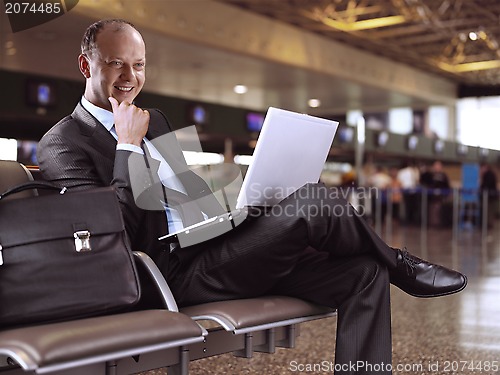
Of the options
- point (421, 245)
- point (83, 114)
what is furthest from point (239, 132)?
point (83, 114)

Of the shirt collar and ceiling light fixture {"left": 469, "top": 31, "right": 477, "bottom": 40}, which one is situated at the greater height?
ceiling light fixture {"left": 469, "top": 31, "right": 477, "bottom": 40}

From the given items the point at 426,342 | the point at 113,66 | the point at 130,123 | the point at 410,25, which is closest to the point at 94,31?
the point at 113,66

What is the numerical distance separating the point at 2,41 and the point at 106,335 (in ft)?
27.8

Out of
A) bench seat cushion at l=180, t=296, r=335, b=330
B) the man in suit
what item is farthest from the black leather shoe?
bench seat cushion at l=180, t=296, r=335, b=330

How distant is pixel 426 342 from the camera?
135 inches

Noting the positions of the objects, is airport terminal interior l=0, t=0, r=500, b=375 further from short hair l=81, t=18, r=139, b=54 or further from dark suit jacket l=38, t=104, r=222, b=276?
short hair l=81, t=18, r=139, b=54

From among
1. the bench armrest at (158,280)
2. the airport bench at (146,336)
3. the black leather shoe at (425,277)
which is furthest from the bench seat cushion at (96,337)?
the black leather shoe at (425,277)

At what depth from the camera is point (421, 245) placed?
365 inches

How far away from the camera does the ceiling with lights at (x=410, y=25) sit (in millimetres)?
12008

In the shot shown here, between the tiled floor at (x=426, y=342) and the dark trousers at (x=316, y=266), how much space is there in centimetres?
92

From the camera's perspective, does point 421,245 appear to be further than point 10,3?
Yes

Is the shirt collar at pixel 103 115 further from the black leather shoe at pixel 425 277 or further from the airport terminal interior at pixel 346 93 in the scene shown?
the black leather shoe at pixel 425 277

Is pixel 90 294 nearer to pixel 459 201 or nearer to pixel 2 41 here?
pixel 2 41

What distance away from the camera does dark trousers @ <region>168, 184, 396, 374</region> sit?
1.89 meters
